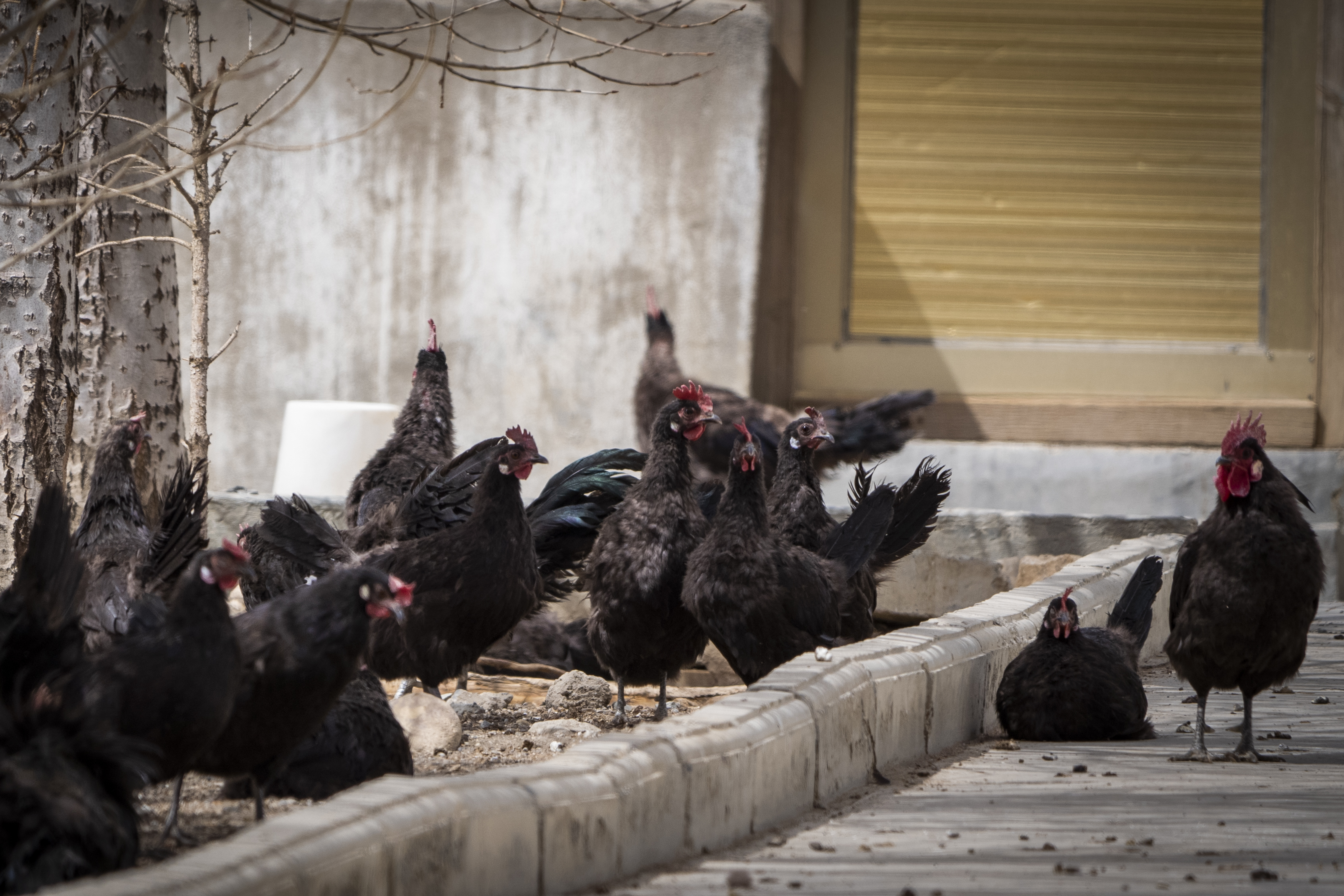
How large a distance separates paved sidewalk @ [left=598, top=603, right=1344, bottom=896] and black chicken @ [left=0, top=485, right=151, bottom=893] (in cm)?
126

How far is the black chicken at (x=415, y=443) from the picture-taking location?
755 centimetres

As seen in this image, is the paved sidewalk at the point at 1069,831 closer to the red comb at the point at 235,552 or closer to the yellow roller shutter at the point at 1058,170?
the red comb at the point at 235,552

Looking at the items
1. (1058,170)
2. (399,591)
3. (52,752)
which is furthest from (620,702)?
(1058,170)

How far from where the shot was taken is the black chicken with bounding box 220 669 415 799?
464 centimetres

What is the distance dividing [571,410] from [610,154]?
2.31 metres

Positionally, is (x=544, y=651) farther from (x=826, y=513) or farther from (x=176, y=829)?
(x=176, y=829)

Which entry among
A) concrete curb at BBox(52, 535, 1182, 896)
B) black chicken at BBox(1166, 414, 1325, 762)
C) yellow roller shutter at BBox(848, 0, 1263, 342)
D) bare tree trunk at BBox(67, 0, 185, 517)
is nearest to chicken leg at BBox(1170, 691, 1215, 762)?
black chicken at BBox(1166, 414, 1325, 762)

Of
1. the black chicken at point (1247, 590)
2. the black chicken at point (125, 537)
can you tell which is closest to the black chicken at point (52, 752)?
the black chicken at point (125, 537)

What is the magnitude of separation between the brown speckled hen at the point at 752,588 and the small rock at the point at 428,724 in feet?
3.67

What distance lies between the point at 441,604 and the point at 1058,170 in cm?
891

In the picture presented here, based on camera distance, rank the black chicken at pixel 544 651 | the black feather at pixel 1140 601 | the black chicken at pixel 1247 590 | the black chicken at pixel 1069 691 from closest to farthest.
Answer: the black chicken at pixel 1247 590
the black chicken at pixel 1069 691
the black feather at pixel 1140 601
the black chicken at pixel 544 651

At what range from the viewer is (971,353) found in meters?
12.9

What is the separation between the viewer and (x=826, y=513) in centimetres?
734

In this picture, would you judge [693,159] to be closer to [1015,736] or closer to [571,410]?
[571,410]
